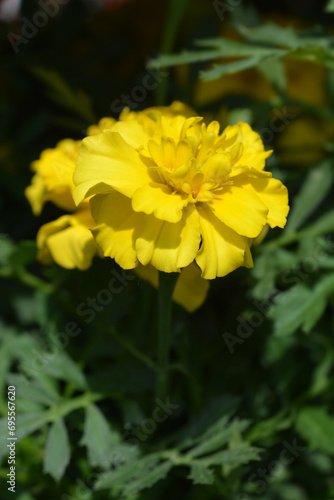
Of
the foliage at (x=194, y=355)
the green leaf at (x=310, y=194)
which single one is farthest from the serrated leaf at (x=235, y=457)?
the green leaf at (x=310, y=194)

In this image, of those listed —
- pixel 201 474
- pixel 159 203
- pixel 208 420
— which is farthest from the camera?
pixel 208 420

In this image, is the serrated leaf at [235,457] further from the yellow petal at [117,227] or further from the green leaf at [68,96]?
the green leaf at [68,96]

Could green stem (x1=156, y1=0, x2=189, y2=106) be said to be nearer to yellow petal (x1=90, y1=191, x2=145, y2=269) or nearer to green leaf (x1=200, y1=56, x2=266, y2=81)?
green leaf (x1=200, y1=56, x2=266, y2=81)

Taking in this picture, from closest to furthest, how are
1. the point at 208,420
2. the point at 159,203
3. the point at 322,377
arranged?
the point at 159,203, the point at 208,420, the point at 322,377

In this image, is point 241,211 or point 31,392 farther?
point 31,392

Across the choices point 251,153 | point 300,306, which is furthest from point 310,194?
point 251,153

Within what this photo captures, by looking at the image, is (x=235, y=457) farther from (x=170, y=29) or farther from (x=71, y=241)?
(x=170, y=29)

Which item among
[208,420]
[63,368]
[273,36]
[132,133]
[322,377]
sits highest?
[132,133]
